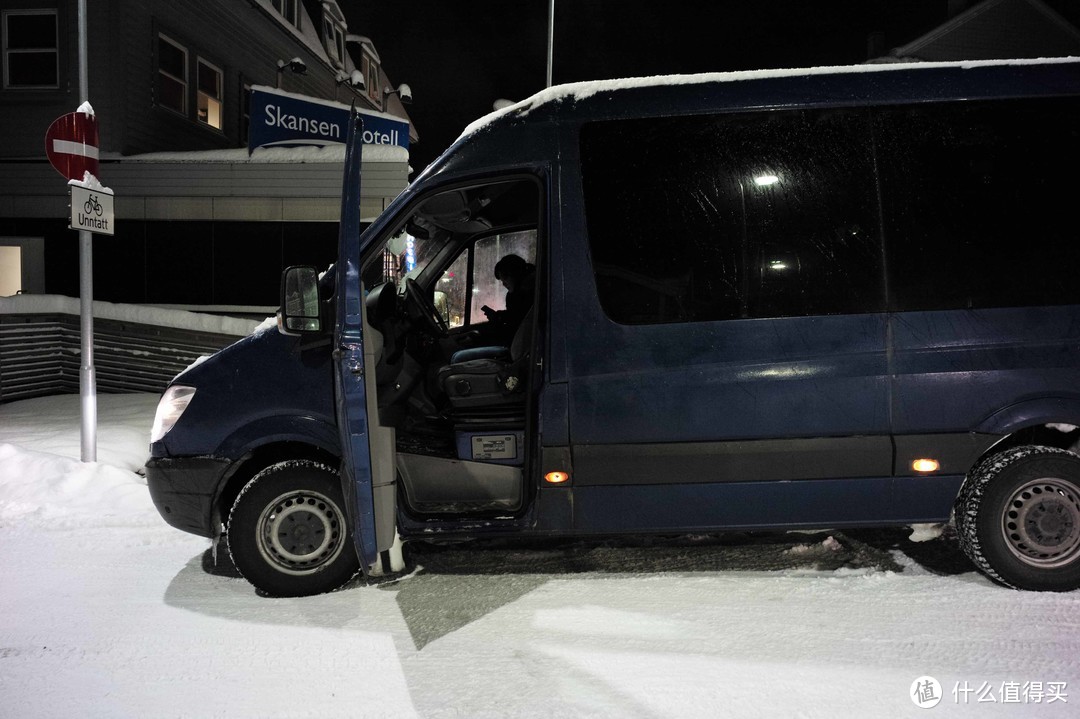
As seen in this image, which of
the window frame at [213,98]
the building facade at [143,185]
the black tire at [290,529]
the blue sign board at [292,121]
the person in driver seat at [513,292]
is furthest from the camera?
the window frame at [213,98]

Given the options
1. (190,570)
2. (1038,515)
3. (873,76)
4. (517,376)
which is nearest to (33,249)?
(190,570)

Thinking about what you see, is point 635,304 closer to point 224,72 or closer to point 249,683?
point 249,683

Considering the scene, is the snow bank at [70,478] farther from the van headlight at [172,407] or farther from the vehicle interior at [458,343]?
the vehicle interior at [458,343]

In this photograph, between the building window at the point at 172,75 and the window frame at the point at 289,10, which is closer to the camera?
the building window at the point at 172,75

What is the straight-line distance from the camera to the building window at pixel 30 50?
14594 millimetres

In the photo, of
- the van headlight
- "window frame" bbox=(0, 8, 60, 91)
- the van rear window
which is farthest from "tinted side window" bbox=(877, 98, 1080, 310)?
"window frame" bbox=(0, 8, 60, 91)

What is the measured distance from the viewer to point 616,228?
400cm

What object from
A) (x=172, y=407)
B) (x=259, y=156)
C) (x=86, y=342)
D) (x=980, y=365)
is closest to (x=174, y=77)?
(x=259, y=156)

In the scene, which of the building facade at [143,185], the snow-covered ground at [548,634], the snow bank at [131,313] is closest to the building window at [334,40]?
the building facade at [143,185]

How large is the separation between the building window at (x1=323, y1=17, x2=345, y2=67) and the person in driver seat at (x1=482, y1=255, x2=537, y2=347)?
71.7 feet

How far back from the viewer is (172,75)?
16125 millimetres

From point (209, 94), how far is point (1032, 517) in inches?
721

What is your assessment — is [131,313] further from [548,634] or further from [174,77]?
[548,634]

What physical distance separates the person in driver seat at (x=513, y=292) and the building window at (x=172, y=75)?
44.2 feet
